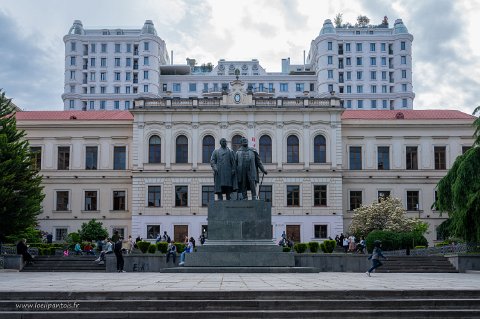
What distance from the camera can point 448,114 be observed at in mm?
61219

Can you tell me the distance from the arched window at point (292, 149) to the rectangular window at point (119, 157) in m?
14.8

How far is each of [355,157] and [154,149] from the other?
1810cm

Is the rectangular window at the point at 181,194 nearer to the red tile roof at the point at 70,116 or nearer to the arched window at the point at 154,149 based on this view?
the arched window at the point at 154,149

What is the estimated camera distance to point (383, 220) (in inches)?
2053

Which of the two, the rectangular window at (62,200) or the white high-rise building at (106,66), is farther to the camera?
the white high-rise building at (106,66)

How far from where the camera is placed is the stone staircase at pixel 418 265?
29891 mm

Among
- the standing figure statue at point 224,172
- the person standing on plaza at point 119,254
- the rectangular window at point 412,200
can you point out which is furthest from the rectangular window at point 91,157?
the standing figure statue at point 224,172

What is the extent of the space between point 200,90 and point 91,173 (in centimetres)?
5242

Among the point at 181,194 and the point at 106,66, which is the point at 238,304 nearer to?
the point at 181,194

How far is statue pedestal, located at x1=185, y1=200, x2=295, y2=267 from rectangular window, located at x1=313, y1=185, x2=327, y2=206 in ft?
109

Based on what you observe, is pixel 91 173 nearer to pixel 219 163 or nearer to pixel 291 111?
pixel 291 111

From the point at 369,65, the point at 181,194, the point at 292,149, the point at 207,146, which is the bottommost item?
the point at 181,194

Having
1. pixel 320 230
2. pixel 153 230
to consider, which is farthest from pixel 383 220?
pixel 153 230

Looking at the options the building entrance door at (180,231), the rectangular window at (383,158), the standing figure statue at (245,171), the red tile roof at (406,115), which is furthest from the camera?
the red tile roof at (406,115)
